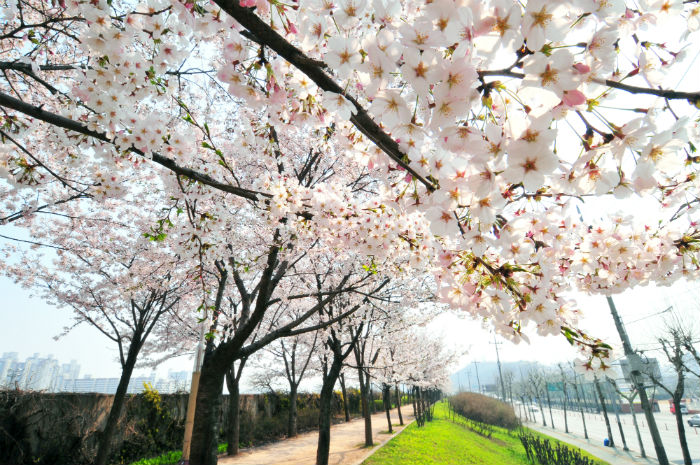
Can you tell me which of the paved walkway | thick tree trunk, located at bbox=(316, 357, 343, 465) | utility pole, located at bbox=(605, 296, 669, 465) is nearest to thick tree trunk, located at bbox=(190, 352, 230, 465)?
thick tree trunk, located at bbox=(316, 357, 343, 465)

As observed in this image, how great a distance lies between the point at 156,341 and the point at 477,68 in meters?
17.5

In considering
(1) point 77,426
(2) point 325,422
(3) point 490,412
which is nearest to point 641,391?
(2) point 325,422

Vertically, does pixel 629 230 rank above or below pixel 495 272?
above

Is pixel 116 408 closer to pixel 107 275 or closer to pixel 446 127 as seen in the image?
pixel 107 275

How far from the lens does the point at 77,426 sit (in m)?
8.37

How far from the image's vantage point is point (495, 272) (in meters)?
1.59

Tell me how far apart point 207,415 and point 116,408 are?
4.52 m

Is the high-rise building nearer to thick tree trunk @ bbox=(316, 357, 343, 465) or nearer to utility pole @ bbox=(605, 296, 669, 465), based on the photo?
thick tree trunk @ bbox=(316, 357, 343, 465)

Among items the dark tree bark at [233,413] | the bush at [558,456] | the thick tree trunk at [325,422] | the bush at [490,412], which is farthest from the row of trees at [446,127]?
the bush at [490,412]

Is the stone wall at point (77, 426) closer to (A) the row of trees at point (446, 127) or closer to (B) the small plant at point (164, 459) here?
(B) the small plant at point (164, 459)

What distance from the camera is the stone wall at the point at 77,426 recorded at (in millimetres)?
7523

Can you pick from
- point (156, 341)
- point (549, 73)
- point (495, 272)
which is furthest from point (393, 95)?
point (156, 341)

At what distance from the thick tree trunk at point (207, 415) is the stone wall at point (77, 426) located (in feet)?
16.0

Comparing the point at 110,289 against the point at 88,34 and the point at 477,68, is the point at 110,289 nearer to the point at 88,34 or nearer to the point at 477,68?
the point at 88,34
